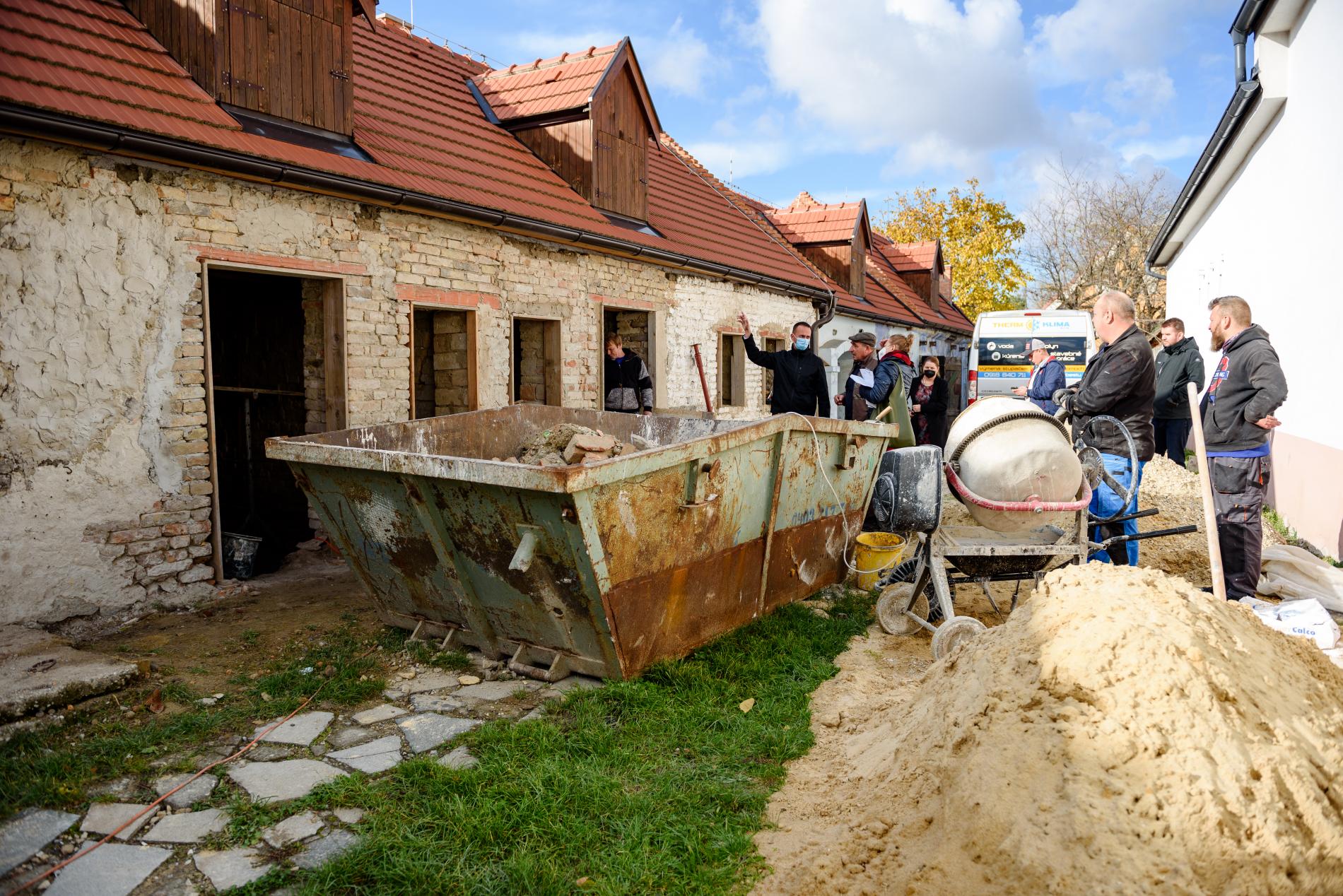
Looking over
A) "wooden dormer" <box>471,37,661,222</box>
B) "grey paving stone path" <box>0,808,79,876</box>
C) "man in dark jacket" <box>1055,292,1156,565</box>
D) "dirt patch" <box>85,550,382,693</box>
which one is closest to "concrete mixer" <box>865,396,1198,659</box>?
"man in dark jacket" <box>1055,292,1156,565</box>

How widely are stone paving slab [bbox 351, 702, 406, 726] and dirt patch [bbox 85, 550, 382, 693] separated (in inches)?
Result: 38.5

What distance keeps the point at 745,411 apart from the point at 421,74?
22.0 ft

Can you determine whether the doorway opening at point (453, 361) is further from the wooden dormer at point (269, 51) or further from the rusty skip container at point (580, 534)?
the rusty skip container at point (580, 534)

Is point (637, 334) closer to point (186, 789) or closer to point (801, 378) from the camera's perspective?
point (801, 378)

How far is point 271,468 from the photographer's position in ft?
27.2

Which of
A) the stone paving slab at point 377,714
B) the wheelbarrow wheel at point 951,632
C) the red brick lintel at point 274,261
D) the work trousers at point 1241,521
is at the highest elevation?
the red brick lintel at point 274,261

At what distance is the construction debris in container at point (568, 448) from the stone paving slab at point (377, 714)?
1.40 metres

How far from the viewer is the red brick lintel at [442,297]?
24.2 feet

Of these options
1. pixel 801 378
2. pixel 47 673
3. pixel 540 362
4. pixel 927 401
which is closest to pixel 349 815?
pixel 47 673

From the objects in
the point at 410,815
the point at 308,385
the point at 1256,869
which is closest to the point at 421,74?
the point at 308,385

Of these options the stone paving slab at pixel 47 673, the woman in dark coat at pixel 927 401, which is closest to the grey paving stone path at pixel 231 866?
the stone paving slab at pixel 47 673

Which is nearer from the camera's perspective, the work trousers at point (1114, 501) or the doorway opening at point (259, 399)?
the work trousers at point (1114, 501)

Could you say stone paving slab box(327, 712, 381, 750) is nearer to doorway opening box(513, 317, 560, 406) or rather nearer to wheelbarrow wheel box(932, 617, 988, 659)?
wheelbarrow wheel box(932, 617, 988, 659)

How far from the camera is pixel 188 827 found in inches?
119
